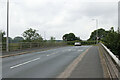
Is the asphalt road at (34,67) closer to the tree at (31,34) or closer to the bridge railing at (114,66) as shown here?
the bridge railing at (114,66)

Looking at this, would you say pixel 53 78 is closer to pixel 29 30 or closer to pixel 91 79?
pixel 91 79

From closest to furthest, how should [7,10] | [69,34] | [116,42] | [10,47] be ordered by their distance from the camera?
[7,10]
[10,47]
[116,42]
[69,34]

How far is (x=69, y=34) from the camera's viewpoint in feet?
458

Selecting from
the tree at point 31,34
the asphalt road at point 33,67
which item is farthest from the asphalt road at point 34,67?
the tree at point 31,34

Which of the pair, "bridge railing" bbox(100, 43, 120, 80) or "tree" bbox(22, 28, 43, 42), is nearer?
"bridge railing" bbox(100, 43, 120, 80)

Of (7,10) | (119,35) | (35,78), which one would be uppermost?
(7,10)

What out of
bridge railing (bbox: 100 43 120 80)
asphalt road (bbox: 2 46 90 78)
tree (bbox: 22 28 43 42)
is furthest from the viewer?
tree (bbox: 22 28 43 42)

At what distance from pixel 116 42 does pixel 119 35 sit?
1208mm

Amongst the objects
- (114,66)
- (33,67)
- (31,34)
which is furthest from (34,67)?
(31,34)

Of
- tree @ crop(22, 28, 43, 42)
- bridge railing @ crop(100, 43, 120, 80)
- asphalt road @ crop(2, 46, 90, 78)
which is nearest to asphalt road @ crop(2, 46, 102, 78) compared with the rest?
asphalt road @ crop(2, 46, 90, 78)

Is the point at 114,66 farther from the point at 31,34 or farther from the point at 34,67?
the point at 31,34

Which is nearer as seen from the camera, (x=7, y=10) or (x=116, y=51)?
(x=7, y=10)

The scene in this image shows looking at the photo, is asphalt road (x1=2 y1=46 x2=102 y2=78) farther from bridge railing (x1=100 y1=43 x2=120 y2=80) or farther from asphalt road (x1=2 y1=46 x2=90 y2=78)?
bridge railing (x1=100 y1=43 x2=120 y2=80)

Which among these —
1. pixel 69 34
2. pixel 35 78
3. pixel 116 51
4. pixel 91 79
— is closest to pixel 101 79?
pixel 91 79
